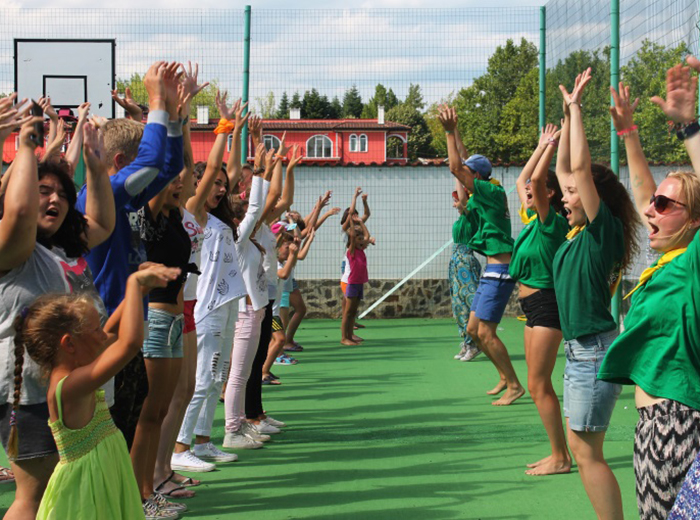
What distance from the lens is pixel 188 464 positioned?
567 centimetres

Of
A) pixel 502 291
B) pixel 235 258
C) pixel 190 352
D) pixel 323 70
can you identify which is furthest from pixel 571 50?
pixel 190 352

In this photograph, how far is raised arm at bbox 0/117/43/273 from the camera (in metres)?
3.20

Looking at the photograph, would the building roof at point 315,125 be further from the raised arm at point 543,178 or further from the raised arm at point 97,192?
the raised arm at point 97,192

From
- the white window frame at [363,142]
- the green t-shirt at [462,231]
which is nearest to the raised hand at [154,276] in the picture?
the green t-shirt at [462,231]

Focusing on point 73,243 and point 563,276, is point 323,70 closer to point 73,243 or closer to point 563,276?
point 563,276

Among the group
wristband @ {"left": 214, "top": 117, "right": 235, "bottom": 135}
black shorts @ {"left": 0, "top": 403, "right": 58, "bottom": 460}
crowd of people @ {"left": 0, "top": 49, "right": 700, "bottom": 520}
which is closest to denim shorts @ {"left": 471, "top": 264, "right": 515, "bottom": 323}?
crowd of people @ {"left": 0, "top": 49, "right": 700, "bottom": 520}

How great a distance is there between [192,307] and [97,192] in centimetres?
179

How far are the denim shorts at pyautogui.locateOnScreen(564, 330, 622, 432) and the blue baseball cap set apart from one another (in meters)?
4.20

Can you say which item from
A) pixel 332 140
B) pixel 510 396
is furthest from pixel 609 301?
pixel 332 140

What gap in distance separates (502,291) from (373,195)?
22.4 ft

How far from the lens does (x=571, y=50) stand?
12.2m

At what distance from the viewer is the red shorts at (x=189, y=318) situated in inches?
204

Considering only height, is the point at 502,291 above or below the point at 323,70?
below

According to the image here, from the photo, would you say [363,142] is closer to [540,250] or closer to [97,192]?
[540,250]
